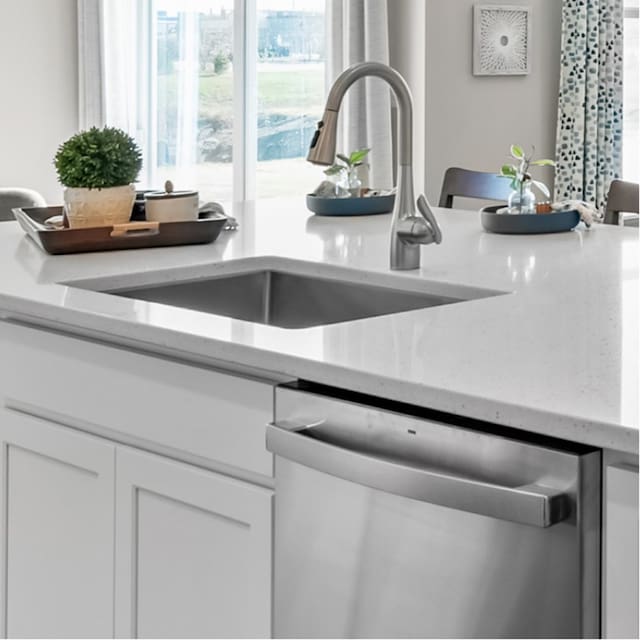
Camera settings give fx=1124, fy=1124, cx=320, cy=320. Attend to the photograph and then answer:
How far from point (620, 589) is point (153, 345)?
2.41 ft

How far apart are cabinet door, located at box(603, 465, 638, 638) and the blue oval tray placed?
138 cm

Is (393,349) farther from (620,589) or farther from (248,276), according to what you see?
(248,276)

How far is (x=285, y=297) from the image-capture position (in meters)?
2.07

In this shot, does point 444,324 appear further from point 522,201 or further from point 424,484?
point 522,201

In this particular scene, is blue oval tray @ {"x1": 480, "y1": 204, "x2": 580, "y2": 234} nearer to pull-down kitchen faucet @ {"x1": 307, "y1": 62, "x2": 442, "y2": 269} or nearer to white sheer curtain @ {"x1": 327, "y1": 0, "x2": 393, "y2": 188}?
pull-down kitchen faucet @ {"x1": 307, "y1": 62, "x2": 442, "y2": 269}

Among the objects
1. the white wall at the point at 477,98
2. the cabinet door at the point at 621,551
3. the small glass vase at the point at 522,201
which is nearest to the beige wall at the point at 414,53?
the white wall at the point at 477,98

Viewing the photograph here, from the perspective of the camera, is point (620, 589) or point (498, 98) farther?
point (498, 98)

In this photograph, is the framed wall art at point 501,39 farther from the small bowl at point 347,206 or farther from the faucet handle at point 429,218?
the faucet handle at point 429,218

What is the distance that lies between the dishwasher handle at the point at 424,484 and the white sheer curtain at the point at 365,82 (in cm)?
399

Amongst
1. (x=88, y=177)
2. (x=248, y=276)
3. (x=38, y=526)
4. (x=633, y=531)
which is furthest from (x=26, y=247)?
(x=633, y=531)

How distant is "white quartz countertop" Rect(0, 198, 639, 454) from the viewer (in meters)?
1.13

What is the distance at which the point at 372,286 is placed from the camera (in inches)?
74.7

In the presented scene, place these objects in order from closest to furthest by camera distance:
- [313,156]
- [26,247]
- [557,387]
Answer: [557,387]
[313,156]
[26,247]

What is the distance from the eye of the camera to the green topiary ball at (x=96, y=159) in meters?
2.15
